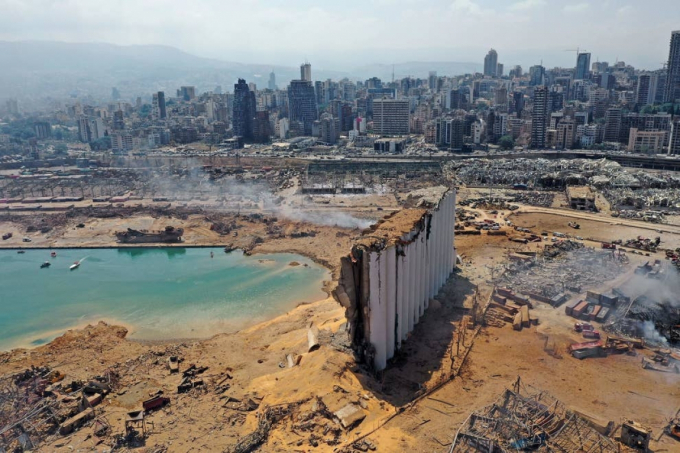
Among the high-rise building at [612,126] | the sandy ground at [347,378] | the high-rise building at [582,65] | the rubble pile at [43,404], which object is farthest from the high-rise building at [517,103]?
the rubble pile at [43,404]

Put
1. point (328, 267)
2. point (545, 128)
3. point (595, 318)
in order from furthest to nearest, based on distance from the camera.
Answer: point (545, 128)
point (328, 267)
point (595, 318)

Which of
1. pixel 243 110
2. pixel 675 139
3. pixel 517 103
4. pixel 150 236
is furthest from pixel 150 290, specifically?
pixel 517 103

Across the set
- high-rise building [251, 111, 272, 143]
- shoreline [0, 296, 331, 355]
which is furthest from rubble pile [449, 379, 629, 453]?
high-rise building [251, 111, 272, 143]

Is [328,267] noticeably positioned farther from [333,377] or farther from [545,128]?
[545,128]

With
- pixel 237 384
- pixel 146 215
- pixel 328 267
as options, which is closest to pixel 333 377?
pixel 237 384

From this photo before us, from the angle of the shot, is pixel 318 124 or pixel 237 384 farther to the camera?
pixel 318 124

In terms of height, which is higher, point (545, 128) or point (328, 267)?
point (545, 128)

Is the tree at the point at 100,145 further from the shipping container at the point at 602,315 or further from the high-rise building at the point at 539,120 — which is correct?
the shipping container at the point at 602,315

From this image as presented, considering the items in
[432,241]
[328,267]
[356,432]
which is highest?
[432,241]

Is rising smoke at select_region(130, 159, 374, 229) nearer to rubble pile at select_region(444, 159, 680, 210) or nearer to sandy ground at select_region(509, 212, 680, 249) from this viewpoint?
sandy ground at select_region(509, 212, 680, 249)
